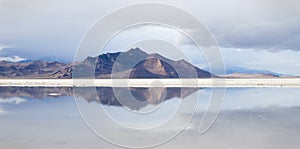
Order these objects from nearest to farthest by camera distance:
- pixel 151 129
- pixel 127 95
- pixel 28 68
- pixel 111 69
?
pixel 151 129
pixel 127 95
pixel 111 69
pixel 28 68

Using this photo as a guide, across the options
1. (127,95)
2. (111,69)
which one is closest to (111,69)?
(111,69)

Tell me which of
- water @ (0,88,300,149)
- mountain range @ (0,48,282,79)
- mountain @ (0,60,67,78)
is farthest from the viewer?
mountain @ (0,60,67,78)

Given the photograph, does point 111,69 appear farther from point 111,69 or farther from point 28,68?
point 28,68

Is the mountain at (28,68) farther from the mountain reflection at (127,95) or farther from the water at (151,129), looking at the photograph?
the water at (151,129)

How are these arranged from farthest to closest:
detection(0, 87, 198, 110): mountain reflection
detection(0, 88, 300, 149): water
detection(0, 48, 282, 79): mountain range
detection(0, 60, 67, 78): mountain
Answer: detection(0, 60, 67, 78): mountain, detection(0, 48, 282, 79): mountain range, detection(0, 87, 198, 110): mountain reflection, detection(0, 88, 300, 149): water

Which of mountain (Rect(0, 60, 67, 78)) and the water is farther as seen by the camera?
mountain (Rect(0, 60, 67, 78))

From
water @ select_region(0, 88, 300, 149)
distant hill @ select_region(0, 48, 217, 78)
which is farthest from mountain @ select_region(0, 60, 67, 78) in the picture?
Result: water @ select_region(0, 88, 300, 149)

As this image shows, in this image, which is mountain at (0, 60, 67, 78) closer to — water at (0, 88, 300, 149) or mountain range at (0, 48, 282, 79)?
mountain range at (0, 48, 282, 79)

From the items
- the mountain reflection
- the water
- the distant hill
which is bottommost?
the water

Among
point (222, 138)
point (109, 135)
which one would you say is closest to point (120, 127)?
point (109, 135)

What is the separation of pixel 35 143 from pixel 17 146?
872 mm

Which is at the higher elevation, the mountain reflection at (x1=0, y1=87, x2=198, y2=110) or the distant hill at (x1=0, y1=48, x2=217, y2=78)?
the distant hill at (x1=0, y1=48, x2=217, y2=78)

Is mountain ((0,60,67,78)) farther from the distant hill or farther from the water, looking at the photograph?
the water

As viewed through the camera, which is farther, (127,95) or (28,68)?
(28,68)
